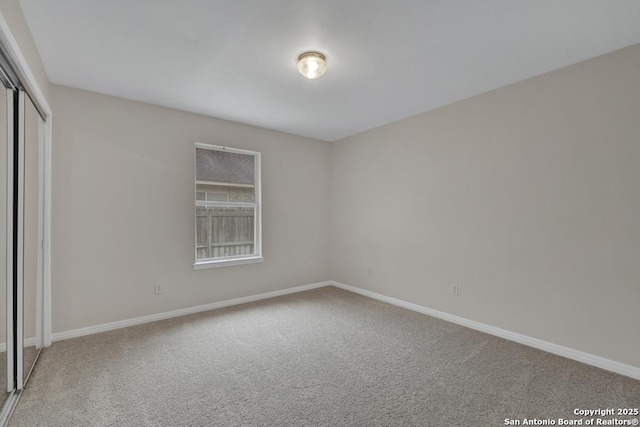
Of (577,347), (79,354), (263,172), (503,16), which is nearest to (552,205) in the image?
(577,347)

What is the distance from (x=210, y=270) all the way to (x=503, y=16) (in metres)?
3.77

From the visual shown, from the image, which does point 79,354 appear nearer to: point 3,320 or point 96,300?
point 96,300

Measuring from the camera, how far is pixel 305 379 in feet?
7.13

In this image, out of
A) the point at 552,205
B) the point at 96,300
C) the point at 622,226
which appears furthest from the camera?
the point at 96,300

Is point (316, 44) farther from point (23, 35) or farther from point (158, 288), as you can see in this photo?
point (158, 288)

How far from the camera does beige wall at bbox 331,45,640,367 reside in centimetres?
229

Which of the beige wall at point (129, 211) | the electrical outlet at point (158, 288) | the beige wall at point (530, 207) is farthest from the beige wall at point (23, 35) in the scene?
the beige wall at point (530, 207)

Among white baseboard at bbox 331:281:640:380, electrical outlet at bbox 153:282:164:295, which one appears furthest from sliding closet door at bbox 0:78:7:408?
white baseboard at bbox 331:281:640:380

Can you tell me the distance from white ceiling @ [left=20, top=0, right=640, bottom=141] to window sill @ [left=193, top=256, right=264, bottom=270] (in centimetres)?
194

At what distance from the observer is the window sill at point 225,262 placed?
367 cm

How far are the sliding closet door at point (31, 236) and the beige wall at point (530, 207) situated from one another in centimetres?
364

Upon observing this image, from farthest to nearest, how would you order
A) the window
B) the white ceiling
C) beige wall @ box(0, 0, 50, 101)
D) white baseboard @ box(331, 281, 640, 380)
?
the window
white baseboard @ box(331, 281, 640, 380)
the white ceiling
beige wall @ box(0, 0, 50, 101)

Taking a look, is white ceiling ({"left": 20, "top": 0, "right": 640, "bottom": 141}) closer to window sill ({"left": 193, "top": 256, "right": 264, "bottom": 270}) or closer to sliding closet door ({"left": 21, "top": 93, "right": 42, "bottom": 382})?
sliding closet door ({"left": 21, "top": 93, "right": 42, "bottom": 382})

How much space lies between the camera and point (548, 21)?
6.44 feet
